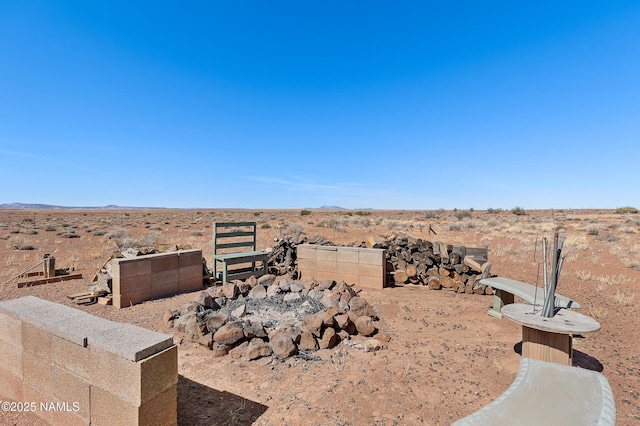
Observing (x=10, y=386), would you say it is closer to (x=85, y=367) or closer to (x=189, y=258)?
(x=85, y=367)

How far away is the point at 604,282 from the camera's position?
30.7ft

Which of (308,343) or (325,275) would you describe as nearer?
(308,343)

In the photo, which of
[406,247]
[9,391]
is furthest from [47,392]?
[406,247]

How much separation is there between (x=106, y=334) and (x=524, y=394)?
11.1ft

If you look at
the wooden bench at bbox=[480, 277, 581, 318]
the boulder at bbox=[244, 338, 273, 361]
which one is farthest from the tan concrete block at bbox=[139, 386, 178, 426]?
the wooden bench at bbox=[480, 277, 581, 318]

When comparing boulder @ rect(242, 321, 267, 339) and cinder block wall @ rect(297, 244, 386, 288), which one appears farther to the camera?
cinder block wall @ rect(297, 244, 386, 288)

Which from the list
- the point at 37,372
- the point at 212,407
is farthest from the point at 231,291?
the point at 37,372

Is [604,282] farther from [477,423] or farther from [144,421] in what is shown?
[144,421]

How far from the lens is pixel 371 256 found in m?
8.18

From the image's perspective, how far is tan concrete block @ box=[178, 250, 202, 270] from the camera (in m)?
7.99

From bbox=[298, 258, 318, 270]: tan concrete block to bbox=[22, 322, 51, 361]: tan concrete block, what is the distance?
Result: 20.8ft

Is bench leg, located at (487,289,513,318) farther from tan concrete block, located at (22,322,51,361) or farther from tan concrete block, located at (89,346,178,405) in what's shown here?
tan concrete block, located at (22,322,51,361)

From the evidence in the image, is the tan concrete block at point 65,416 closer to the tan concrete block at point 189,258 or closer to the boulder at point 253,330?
the boulder at point 253,330

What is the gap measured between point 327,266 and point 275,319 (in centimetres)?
334
